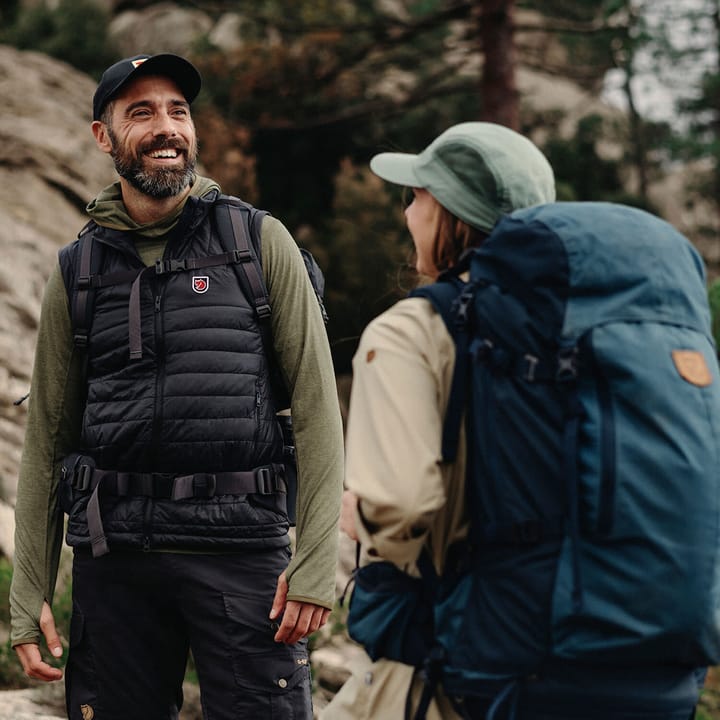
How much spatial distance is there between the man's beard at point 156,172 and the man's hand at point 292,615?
115cm

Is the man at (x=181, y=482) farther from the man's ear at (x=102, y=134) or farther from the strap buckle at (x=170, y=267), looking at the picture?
the man's ear at (x=102, y=134)

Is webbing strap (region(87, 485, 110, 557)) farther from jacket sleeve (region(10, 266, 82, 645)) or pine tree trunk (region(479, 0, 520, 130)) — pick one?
pine tree trunk (region(479, 0, 520, 130))

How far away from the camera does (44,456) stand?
2920 millimetres

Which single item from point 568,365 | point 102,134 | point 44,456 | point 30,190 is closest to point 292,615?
point 44,456

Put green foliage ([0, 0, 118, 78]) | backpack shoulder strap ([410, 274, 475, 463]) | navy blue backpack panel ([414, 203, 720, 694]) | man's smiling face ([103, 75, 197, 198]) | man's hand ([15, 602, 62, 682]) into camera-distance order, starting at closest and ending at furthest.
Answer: navy blue backpack panel ([414, 203, 720, 694]) < backpack shoulder strap ([410, 274, 475, 463]) < man's hand ([15, 602, 62, 682]) < man's smiling face ([103, 75, 197, 198]) < green foliage ([0, 0, 118, 78])

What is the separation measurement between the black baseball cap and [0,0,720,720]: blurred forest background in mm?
1007

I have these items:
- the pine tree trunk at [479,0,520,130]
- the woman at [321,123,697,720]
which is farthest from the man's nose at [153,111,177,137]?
the pine tree trunk at [479,0,520,130]

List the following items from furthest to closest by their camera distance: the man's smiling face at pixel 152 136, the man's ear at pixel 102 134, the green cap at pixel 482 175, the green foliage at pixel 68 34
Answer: the green foliage at pixel 68 34, the man's ear at pixel 102 134, the man's smiling face at pixel 152 136, the green cap at pixel 482 175

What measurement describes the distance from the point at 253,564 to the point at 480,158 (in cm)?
127

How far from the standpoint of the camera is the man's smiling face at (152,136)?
2934mm

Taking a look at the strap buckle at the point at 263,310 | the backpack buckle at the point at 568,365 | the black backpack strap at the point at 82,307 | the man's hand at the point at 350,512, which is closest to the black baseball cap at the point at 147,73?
the black backpack strap at the point at 82,307

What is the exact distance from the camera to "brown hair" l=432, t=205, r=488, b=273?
6.82 ft

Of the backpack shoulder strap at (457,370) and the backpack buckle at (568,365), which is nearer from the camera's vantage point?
the backpack buckle at (568,365)

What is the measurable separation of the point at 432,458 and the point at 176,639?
52.5 inches
